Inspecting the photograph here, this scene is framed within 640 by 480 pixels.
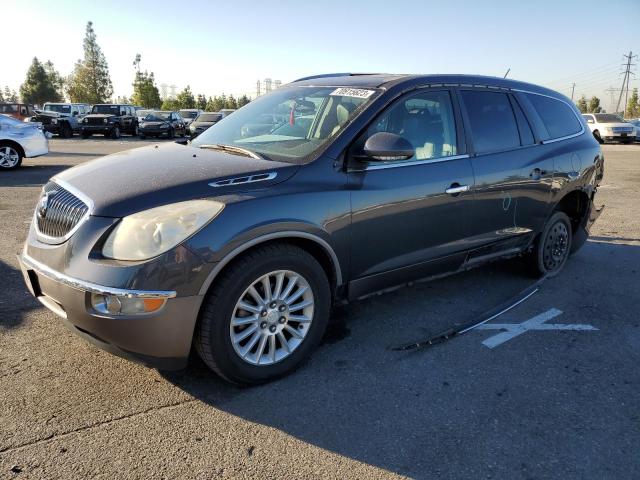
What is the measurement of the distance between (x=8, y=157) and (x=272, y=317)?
11788 millimetres

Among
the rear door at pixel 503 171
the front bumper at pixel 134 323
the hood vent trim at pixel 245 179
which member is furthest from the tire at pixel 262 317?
the rear door at pixel 503 171

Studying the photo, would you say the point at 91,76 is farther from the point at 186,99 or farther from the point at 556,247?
the point at 556,247

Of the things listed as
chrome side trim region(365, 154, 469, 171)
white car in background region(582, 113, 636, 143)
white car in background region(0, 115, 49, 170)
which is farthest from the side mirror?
white car in background region(582, 113, 636, 143)

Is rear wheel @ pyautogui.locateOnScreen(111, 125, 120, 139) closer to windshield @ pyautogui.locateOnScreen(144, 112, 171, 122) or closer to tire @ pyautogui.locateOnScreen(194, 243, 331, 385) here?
windshield @ pyautogui.locateOnScreen(144, 112, 171, 122)

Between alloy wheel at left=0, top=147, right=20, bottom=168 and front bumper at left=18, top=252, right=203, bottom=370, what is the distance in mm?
11218

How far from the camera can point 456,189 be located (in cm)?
378

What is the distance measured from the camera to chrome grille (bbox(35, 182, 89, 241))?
9.16ft

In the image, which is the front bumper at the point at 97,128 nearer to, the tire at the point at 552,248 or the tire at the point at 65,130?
the tire at the point at 65,130

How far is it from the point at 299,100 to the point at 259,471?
2636 mm

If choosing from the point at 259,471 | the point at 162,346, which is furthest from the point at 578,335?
the point at 162,346

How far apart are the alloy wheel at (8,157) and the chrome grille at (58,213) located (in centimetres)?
1059

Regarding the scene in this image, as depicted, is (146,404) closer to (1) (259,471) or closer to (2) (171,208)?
(1) (259,471)

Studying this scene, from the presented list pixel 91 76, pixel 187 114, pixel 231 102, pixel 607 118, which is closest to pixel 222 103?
pixel 231 102

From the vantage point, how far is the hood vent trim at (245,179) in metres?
2.83
